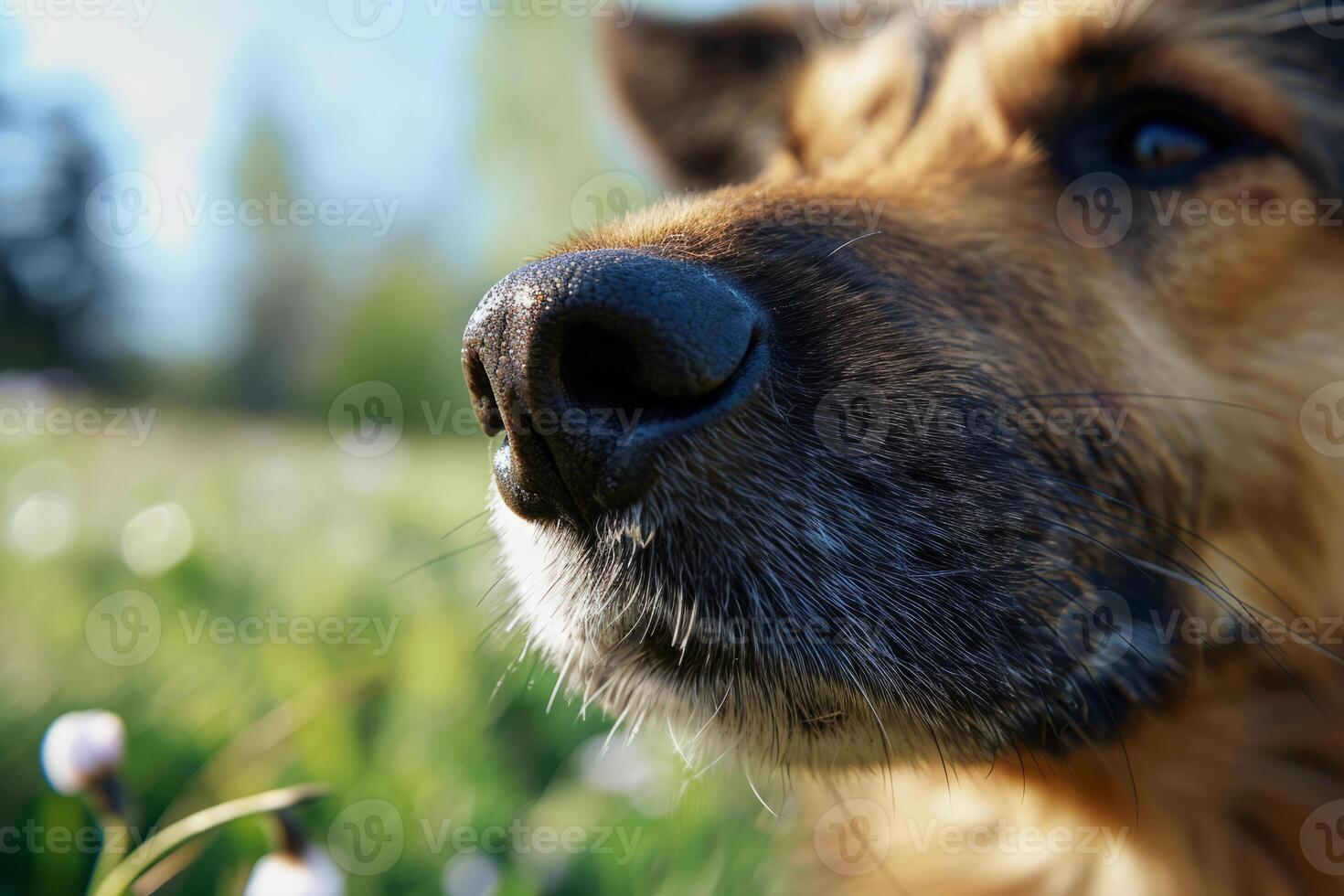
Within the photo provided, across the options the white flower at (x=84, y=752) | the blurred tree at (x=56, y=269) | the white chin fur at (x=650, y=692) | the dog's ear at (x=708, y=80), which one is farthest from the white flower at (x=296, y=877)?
the blurred tree at (x=56, y=269)

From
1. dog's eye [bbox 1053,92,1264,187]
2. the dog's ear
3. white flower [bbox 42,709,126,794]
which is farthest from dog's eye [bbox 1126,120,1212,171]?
white flower [bbox 42,709,126,794]

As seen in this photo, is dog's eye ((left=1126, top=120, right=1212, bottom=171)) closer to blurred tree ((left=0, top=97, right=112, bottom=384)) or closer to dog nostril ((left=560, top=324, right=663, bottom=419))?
dog nostril ((left=560, top=324, right=663, bottom=419))

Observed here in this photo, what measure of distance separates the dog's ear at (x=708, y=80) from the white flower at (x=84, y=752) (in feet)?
9.18

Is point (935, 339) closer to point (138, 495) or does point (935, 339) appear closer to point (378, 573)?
point (378, 573)

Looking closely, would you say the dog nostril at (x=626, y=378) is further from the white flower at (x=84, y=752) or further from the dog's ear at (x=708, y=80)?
the dog's ear at (x=708, y=80)

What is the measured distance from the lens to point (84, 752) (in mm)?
1664

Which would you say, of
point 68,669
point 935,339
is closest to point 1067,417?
point 935,339

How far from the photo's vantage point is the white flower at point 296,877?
153cm

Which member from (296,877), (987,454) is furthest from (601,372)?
(296,877)

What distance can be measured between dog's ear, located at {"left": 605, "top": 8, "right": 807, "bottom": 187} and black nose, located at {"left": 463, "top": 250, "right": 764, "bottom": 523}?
2325 mm

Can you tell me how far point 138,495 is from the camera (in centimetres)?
626

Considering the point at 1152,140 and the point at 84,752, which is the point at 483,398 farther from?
the point at 1152,140

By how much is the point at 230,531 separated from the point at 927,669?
5260mm

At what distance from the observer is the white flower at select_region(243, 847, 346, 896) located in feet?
5.02
